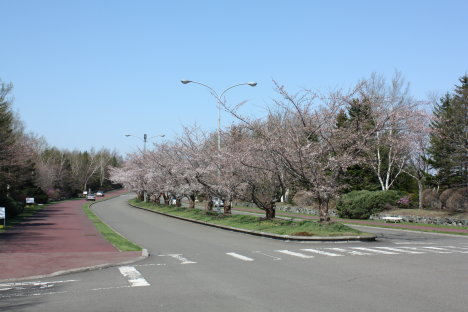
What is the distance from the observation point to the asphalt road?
25.6 feet

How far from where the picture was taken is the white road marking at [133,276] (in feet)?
32.9

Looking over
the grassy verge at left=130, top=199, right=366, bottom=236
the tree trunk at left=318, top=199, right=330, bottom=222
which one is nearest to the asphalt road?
the grassy verge at left=130, top=199, right=366, bottom=236

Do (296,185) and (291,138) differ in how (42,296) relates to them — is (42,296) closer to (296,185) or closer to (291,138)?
(291,138)

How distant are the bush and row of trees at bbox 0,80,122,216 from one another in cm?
2837

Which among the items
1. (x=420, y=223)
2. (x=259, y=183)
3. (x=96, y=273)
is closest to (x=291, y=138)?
(x=259, y=183)

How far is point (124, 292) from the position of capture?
9016 mm

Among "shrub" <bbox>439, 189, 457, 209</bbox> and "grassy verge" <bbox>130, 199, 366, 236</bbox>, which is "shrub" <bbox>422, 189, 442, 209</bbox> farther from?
"grassy verge" <bbox>130, 199, 366, 236</bbox>

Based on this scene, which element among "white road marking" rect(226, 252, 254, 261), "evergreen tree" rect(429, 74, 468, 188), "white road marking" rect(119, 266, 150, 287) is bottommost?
"white road marking" rect(226, 252, 254, 261)

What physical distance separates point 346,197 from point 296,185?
57.1ft

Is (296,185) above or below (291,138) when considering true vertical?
below

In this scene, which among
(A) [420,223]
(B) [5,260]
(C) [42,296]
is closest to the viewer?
(C) [42,296]

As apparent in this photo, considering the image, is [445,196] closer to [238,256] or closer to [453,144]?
[453,144]

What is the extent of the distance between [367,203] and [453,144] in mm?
8758

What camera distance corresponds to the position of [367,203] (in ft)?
135
